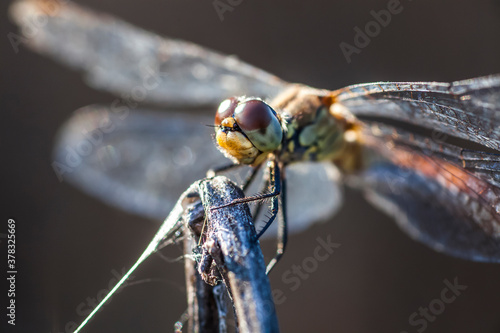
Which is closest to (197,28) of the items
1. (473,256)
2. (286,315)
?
(286,315)

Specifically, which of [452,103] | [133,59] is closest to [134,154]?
[133,59]

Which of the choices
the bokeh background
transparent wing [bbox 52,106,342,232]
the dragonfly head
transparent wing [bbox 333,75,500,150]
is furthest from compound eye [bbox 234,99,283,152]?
the bokeh background

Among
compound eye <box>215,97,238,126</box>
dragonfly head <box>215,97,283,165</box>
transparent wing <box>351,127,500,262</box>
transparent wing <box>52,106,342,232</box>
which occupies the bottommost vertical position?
transparent wing <box>351,127,500,262</box>

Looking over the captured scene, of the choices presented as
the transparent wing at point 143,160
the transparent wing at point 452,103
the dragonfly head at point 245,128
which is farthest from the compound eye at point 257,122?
the transparent wing at point 143,160

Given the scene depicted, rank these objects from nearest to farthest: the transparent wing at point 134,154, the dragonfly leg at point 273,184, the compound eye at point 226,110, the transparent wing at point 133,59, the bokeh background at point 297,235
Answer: the dragonfly leg at point 273,184 → the compound eye at point 226,110 → the transparent wing at point 133,59 → the transparent wing at point 134,154 → the bokeh background at point 297,235

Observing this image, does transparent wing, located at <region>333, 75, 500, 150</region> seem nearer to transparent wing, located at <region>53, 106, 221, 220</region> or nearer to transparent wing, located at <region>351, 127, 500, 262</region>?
transparent wing, located at <region>351, 127, 500, 262</region>

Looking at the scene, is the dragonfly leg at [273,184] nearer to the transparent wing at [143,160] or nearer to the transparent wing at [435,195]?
the transparent wing at [435,195]
